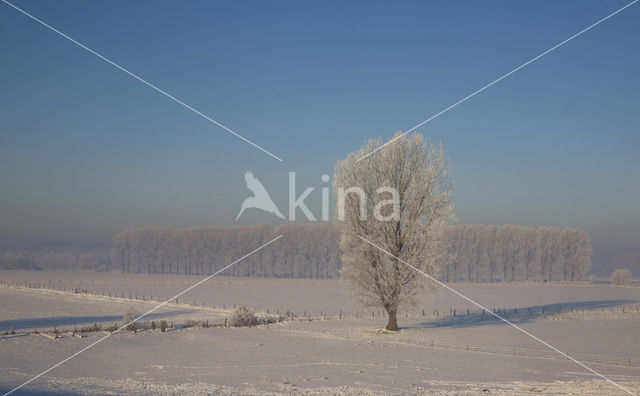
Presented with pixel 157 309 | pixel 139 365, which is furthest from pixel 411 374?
pixel 157 309

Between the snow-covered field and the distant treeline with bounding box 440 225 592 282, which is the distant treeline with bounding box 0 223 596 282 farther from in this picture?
the snow-covered field

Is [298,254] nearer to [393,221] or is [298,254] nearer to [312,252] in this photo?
[312,252]

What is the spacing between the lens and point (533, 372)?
22.2m

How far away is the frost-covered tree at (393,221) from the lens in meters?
33.6

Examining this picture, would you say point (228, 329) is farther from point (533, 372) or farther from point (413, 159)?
point (533, 372)

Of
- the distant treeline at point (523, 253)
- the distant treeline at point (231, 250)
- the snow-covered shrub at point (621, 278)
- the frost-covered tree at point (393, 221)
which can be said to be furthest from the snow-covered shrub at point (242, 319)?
the snow-covered shrub at point (621, 278)

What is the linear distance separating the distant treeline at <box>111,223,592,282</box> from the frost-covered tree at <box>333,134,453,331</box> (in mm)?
72898

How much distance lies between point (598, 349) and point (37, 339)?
29.3 meters

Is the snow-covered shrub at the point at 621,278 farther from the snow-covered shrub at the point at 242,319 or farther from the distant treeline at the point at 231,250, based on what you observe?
the snow-covered shrub at the point at 242,319

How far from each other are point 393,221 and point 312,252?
113m

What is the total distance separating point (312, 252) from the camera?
145625mm

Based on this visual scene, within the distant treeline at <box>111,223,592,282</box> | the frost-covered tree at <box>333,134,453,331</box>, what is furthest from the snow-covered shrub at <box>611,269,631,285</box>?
the frost-covered tree at <box>333,134,453,331</box>

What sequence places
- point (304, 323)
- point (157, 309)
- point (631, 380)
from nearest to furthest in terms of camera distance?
point (631, 380) → point (304, 323) → point (157, 309)

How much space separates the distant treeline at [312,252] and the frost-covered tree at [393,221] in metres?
72.9
